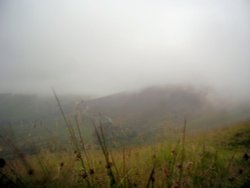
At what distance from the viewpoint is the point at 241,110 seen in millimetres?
157125

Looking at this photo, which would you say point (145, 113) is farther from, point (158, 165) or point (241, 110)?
point (158, 165)

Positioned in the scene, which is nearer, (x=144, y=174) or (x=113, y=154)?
(x=144, y=174)

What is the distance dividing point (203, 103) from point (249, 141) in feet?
631

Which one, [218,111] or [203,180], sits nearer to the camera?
[203,180]

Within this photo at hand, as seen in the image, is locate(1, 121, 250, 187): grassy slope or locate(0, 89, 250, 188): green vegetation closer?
locate(0, 89, 250, 188): green vegetation

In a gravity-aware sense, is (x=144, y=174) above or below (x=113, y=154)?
above

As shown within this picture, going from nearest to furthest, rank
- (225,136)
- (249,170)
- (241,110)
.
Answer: (249,170) < (225,136) < (241,110)

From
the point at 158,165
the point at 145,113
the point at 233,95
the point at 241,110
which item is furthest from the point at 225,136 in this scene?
the point at 233,95

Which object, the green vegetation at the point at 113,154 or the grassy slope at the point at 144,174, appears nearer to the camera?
the green vegetation at the point at 113,154

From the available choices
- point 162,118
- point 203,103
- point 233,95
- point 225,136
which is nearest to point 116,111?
point 162,118

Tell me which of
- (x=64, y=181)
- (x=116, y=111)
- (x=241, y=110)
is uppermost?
(x=64, y=181)

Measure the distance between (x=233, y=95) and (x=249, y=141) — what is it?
192134mm

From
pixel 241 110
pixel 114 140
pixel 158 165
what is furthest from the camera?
pixel 241 110

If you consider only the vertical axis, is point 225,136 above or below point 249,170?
below
